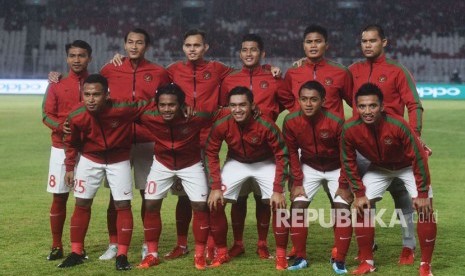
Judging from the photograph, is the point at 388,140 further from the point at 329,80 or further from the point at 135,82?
the point at 135,82

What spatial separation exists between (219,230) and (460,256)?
6.61 ft

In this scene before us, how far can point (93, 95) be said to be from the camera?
5.74m

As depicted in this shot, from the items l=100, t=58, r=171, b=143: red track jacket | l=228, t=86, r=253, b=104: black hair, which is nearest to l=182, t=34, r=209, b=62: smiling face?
l=100, t=58, r=171, b=143: red track jacket

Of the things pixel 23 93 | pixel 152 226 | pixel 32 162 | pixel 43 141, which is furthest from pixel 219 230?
pixel 23 93

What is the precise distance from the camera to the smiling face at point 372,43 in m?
6.20

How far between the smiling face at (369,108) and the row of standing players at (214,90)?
63 cm

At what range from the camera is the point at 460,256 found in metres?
6.23

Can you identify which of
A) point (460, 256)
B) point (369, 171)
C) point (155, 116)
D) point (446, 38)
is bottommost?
point (460, 256)

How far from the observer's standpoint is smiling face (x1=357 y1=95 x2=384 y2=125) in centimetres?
541

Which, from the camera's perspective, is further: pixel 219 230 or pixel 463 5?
pixel 463 5

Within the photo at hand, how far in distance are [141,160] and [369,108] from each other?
2.09m

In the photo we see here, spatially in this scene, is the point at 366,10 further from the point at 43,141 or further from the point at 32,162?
the point at 32,162

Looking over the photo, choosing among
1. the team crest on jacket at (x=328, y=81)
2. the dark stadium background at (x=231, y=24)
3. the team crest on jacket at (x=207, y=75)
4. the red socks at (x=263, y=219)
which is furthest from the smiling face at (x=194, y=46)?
the dark stadium background at (x=231, y=24)

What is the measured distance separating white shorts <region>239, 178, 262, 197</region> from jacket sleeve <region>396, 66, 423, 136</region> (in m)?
1.35
